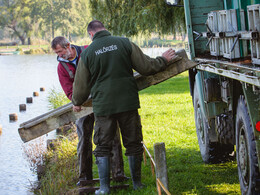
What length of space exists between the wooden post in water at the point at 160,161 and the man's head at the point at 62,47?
1.95 metres

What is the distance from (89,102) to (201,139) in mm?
2450

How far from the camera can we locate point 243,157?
4930mm

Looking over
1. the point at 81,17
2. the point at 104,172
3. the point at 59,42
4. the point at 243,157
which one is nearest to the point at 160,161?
the point at 243,157

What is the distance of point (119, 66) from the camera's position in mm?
5520

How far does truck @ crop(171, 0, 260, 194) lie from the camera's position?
4473 millimetres

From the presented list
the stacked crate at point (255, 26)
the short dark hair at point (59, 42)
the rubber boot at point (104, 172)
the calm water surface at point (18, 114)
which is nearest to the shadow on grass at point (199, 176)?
the rubber boot at point (104, 172)

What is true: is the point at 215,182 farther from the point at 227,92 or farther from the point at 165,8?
the point at 165,8

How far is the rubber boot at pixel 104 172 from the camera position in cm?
583

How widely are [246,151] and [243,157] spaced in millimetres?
171

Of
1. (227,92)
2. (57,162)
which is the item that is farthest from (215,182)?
(57,162)

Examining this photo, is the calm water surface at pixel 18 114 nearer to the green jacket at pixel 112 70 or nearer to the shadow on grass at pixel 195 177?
the shadow on grass at pixel 195 177

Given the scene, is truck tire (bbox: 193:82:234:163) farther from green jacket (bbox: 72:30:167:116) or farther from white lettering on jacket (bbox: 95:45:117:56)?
white lettering on jacket (bbox: 95:45:117:56)

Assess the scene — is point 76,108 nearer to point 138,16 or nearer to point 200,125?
point 200,125

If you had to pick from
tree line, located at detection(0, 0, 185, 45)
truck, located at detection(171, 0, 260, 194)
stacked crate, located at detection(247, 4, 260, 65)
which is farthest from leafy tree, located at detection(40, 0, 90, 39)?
stacked crate, located at detection(247, 4, 260, 65)
